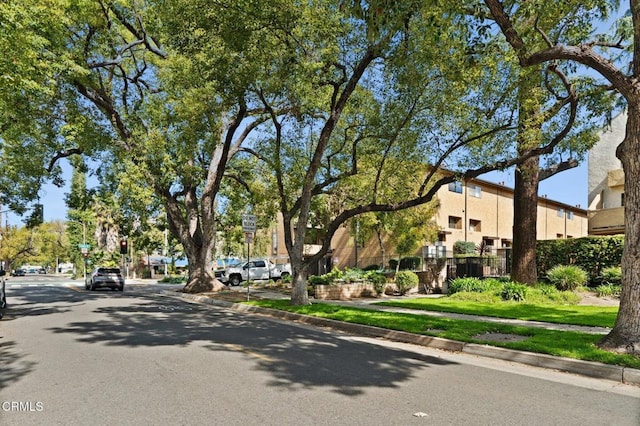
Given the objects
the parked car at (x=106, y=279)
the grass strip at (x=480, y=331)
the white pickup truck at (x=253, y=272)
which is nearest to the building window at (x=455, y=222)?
the white pickup truck at (x=253, y=272)

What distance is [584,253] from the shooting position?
68.1 feet

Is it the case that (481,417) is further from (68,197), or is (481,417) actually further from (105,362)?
(68,197)

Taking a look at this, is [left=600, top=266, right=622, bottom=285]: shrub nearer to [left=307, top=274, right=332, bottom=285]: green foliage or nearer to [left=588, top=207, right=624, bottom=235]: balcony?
[left=307, top=274, right=332, bottom=285]: green foliage

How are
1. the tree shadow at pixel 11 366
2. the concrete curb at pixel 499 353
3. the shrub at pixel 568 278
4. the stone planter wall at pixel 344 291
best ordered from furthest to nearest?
the stone planter wall at pixel 344 291 < the shrub at pixel 568 278 < the concrete curb at pixel 499 353 < the tree shadow at pixel 11 366

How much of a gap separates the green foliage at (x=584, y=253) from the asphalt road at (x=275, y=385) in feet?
47.8

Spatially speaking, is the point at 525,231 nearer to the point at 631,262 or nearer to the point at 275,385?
the point at 631,262

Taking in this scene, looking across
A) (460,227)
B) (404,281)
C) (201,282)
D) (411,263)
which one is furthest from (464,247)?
(201,282)

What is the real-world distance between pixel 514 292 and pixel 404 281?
20.3ft

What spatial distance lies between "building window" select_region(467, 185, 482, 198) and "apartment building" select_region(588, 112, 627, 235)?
8.54 metres

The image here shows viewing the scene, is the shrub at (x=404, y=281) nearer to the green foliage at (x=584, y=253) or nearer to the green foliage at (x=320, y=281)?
the green foliage at (x=320, y=281)

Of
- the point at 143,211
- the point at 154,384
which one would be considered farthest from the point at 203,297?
the point at 154,384

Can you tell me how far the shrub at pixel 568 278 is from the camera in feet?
61.5

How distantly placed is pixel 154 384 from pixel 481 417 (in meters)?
4.09

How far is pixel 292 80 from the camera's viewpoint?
15.4 meters
